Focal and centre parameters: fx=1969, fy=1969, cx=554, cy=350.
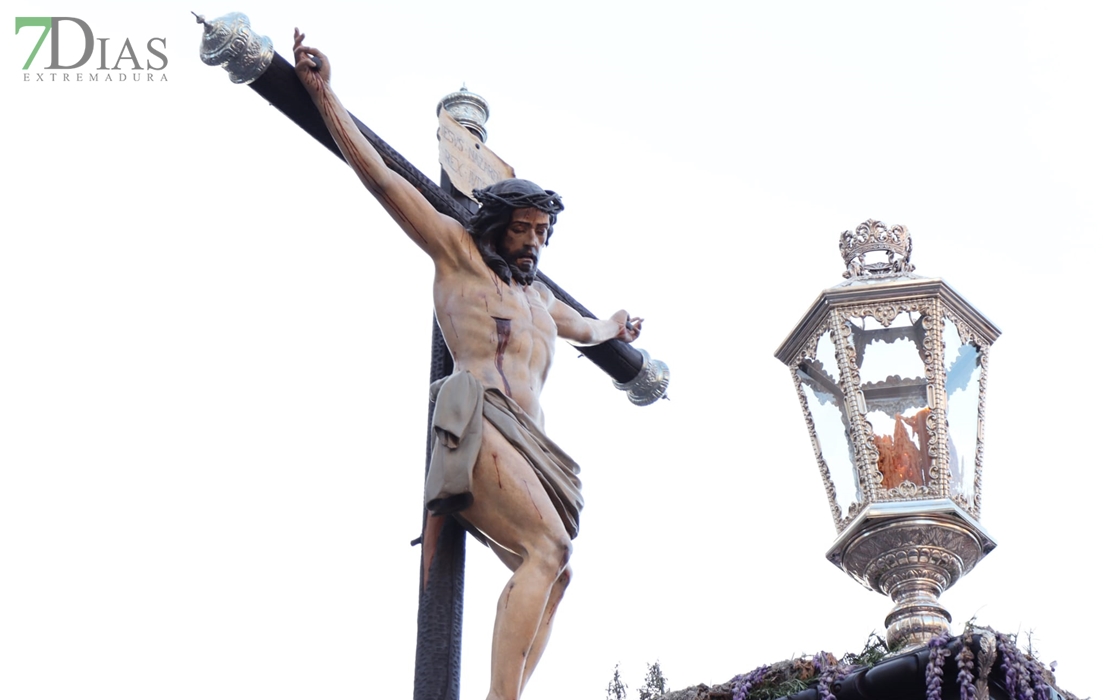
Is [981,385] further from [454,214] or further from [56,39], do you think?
[56,39]

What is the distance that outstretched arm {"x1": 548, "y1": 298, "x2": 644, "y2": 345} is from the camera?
820 centimetres

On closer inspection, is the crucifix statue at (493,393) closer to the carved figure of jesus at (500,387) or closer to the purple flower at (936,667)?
the carved figure of jesus at (500,387)

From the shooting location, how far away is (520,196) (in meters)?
7.47

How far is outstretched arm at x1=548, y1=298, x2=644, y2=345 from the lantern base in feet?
4.52

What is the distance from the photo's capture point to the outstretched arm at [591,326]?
26.9 ft

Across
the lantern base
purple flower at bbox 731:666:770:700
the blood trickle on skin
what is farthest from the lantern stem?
the blood trickle on skin

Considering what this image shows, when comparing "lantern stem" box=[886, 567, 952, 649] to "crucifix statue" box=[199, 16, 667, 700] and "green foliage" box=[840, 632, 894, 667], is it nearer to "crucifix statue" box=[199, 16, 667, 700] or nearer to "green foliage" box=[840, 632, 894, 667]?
"green foliage" box=[840, 632, 894, 667]

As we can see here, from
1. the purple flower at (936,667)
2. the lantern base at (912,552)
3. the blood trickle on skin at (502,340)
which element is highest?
the blood trickle on skin at (502,340)

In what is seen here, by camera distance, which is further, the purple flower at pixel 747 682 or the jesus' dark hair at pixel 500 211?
the jesus' dark hair at pixel 500 211

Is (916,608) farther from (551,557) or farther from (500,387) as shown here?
(500,387)

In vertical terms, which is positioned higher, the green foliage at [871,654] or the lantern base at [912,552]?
the lantern base at [912,552]

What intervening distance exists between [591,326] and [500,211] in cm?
113

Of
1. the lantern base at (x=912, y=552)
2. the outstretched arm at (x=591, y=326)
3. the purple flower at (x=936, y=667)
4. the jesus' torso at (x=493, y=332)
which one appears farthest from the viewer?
the outstretched arm at (x=591, y=326)

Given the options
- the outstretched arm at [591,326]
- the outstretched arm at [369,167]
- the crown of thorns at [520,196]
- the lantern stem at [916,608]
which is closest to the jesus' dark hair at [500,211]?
the crown of thorns at [520,196]
